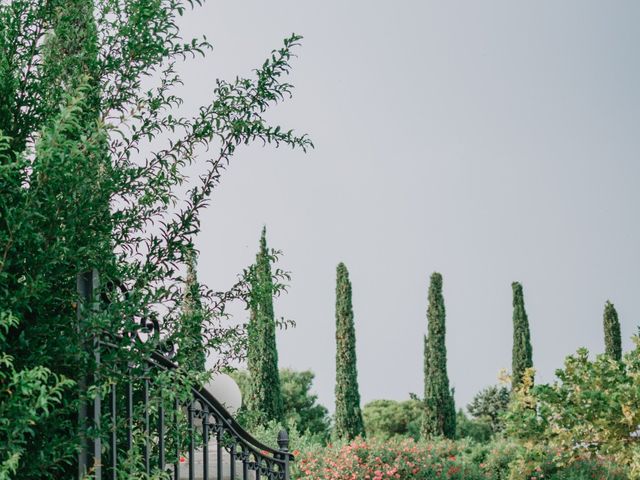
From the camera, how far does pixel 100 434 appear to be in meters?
3.57

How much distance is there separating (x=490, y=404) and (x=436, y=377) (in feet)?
15.1

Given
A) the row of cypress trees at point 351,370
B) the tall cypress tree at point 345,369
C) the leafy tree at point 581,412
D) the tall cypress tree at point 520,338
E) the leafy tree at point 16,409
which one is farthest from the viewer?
the tall cypress tree at point 520,338

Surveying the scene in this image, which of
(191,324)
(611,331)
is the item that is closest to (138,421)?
(191,324)

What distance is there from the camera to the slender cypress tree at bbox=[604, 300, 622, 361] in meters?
25.6

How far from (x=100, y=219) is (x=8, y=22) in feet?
3.42

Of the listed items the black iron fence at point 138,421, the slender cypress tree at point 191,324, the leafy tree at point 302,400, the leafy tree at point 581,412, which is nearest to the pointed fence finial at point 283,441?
the black iron fence at point 138,421

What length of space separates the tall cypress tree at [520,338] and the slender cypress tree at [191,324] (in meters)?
20.8

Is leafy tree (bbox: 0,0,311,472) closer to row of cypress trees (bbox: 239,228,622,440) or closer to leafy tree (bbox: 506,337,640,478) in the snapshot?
leafy tree (bbox: 506,337,640,478)

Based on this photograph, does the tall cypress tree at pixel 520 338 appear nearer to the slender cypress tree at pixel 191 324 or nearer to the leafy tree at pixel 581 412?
the leafy tree at pixel 581 412

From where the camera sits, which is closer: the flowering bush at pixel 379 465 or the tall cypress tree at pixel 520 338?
the flowering bush at pixel 379 465

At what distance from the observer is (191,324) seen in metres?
3.92

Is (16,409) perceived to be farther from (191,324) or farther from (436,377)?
(436,377)

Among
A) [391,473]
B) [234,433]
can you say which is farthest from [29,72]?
[391,473]

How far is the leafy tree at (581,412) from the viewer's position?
→ 27.7ft
